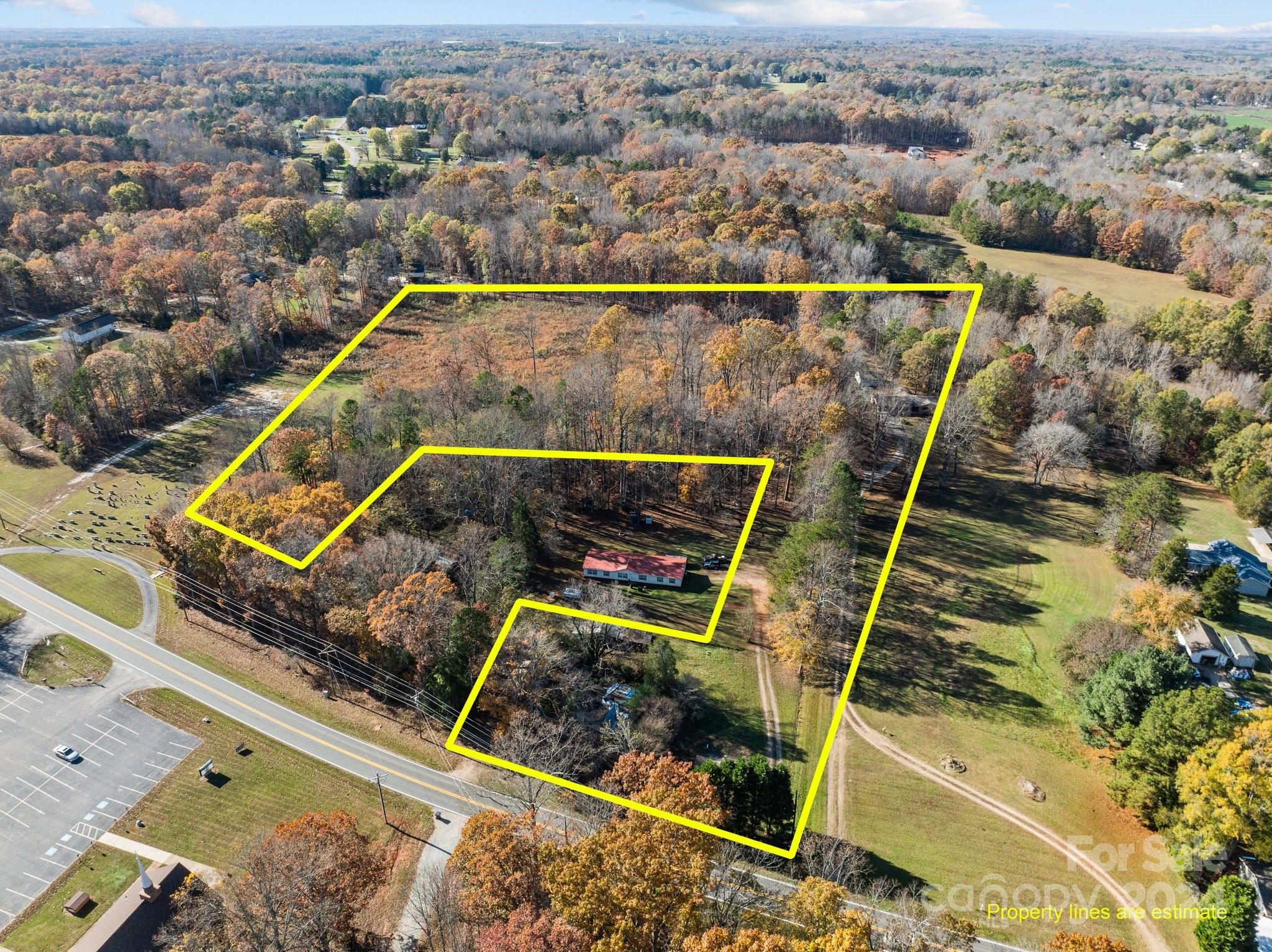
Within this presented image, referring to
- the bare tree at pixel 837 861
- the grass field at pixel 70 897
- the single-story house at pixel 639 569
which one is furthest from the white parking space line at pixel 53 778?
the bare tree at pixel 837 861

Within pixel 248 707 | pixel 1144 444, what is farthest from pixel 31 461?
pixel 1144 444

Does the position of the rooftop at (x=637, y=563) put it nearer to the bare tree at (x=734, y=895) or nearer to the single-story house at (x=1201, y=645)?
the bare tree at (x=734, y=895)

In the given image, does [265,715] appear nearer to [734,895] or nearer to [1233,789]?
[734,895]

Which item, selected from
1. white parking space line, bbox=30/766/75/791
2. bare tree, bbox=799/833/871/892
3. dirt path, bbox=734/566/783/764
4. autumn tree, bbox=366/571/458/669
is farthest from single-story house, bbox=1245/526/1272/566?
white parking space line, bbox=30/766/75/791

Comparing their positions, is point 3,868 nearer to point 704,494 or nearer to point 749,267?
point 704,494

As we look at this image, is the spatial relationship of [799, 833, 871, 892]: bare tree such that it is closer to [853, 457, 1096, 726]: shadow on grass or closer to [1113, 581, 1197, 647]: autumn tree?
[853, 457, 1096, 726]: shadow on grass

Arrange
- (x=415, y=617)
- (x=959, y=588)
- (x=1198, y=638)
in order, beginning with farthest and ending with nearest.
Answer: (x=959, y=588)
(x=1198, y=638)
(x=415, y=617)
